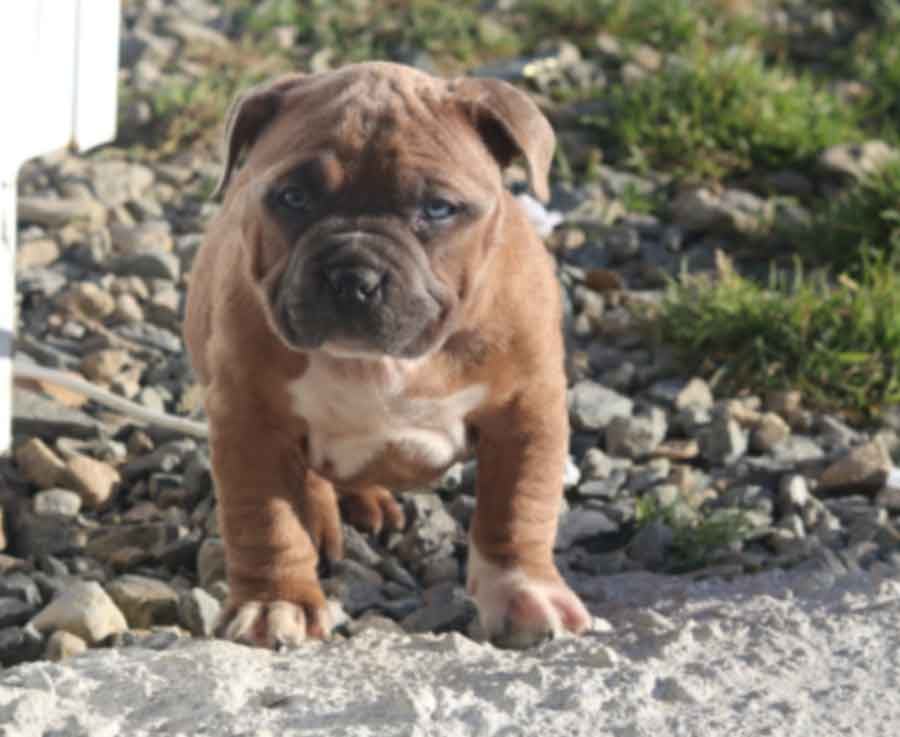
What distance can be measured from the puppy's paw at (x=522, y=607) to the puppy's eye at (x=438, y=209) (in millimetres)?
760

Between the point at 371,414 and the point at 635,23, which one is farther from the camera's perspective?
the point at 635,23

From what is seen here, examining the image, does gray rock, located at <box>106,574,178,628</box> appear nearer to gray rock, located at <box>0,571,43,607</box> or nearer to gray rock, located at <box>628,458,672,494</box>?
gray rock, located at <box>0,571,43,607</box>

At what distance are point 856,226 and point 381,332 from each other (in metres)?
2.72

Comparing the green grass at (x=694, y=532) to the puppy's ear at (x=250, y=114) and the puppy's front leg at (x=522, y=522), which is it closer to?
the puppy's front leg at (x=522, y=522)

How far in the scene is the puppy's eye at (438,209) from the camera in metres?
3.14

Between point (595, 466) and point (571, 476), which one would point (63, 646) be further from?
point (595, 466)

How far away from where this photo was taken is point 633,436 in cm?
448

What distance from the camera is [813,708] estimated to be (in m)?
3.05

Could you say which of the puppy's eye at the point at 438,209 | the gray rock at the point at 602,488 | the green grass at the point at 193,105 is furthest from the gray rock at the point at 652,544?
the green grass at the point at 193,105

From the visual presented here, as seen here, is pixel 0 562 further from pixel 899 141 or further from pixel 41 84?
pixel 899 141

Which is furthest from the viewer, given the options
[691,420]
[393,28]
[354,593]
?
[393,28]


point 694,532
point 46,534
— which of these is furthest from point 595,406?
point 46,534

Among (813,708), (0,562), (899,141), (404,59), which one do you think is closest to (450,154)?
(813,708)

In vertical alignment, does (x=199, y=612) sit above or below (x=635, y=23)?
below
